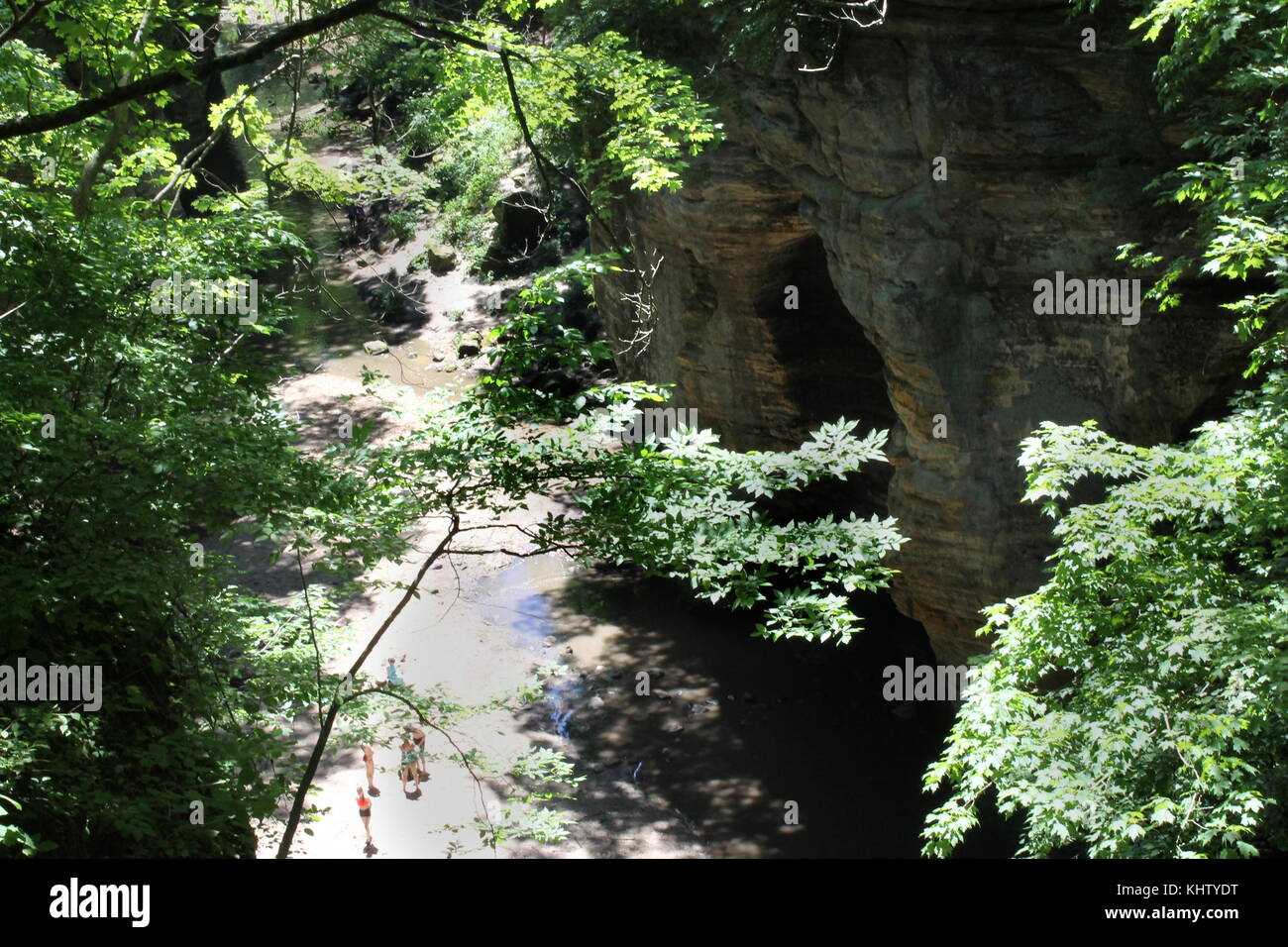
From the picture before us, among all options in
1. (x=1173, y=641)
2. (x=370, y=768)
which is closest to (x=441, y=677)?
(x=370, y=768)

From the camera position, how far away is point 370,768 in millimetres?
11688

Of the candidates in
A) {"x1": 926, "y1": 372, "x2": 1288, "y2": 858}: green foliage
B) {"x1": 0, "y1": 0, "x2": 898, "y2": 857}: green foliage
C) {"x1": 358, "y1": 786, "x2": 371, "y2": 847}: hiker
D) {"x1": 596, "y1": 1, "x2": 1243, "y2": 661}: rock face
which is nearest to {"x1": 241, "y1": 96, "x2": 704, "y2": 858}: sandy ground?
{"x1": 358, "y1": 786, "x2": 371, "y2": 847}: hiker

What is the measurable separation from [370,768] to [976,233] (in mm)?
8629

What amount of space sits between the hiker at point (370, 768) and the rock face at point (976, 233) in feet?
20.5

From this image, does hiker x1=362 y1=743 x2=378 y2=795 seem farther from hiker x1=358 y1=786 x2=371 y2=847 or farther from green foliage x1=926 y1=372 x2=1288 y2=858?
green foliage x1=926 y1=372 x2=1288 y2=858

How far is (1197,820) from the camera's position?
5.36 metres

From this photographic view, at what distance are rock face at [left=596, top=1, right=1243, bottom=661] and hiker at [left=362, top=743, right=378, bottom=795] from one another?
626cm

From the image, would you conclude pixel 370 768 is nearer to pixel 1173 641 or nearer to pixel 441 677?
pixel 441 677

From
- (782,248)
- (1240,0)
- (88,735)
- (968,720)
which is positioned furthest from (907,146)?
(88,735)

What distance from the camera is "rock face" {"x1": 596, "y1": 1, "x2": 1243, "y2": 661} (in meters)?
10.1

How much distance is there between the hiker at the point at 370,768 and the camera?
11.4 m

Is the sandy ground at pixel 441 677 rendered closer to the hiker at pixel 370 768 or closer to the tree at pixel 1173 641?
the hiker at pixel 370 768

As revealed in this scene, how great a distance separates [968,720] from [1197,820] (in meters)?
1.67

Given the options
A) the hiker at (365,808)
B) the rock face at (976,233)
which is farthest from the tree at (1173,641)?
the hiker at (365,808)
